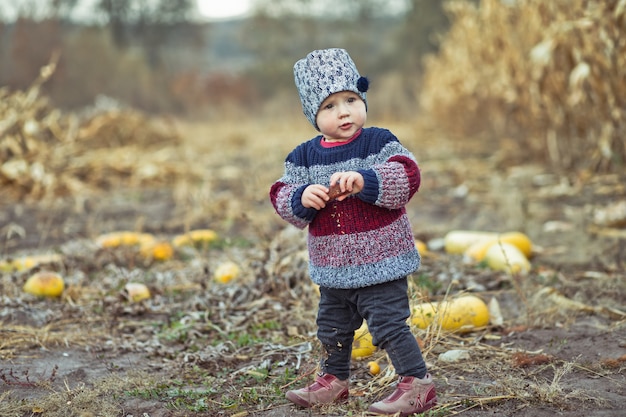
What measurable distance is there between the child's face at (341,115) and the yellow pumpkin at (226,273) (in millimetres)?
1923

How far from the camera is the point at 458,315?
3406 millimetres

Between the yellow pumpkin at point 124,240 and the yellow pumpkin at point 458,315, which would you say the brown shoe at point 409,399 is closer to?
the yellow pumpkin at point 458,315

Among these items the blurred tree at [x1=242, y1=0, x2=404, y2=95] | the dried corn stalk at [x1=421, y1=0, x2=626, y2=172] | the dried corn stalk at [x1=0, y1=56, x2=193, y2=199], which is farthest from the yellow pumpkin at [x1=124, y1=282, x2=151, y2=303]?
the blurred tree at [x1=242, y1=0, x2=404, y2=95]

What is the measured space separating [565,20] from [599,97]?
2.87ft

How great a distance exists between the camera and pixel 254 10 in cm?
3203

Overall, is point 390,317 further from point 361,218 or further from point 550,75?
point 550,75

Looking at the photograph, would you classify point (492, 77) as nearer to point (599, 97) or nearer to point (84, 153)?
point (599, 97)

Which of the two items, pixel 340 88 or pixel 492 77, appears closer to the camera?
pixel 340 88

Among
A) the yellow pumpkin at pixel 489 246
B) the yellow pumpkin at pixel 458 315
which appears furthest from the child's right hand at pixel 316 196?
the yellow pumpkin at pixel 489 246

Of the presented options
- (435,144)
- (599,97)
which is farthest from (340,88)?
(435,144)

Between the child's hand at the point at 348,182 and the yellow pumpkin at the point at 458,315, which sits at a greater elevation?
the child's hand at the point at 348,182

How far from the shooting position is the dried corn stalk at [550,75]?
20.5 feet

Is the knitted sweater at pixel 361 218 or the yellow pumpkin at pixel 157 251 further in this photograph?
the yellow pumpkin at pixel 157 251

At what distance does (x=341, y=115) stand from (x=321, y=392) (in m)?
1.01
